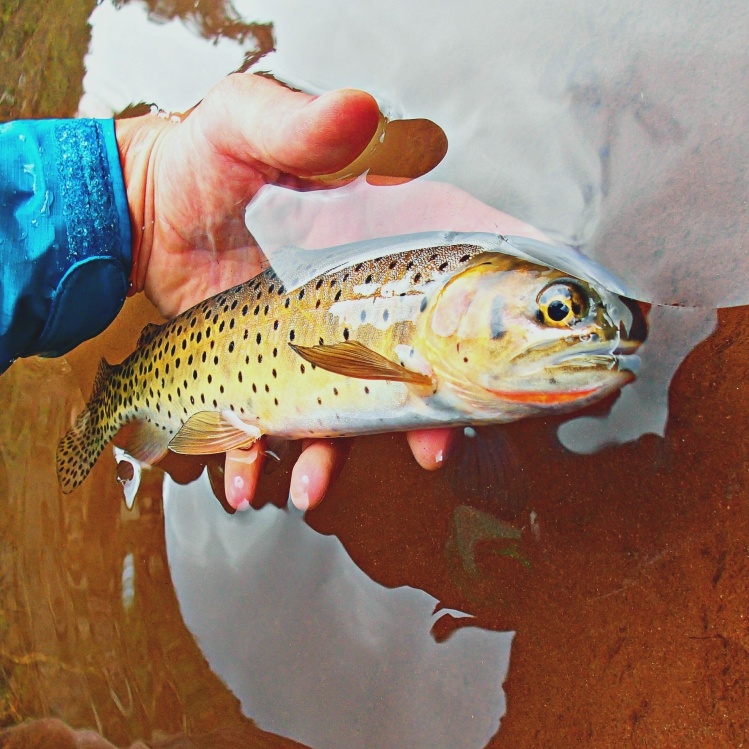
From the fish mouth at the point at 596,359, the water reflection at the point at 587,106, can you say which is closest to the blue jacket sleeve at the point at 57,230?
the water reflection at the point at 587,106

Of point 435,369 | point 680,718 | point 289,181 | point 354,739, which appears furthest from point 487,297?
point 354,739

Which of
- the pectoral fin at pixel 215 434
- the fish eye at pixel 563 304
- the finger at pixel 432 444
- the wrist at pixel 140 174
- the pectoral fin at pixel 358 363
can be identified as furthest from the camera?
the wrist at pixel 140 174

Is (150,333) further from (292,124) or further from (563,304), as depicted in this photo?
(563,304)

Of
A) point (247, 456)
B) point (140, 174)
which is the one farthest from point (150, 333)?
point (140, 174)

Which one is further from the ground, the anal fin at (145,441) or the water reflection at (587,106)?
the water reflection at (587,106)

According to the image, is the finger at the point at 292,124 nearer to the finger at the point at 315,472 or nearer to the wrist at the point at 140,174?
the wrist at the point at 140,174

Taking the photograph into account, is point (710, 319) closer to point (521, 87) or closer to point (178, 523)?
point (521, 87)

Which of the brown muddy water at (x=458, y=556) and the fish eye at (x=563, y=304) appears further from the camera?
the brown muddy water at (x=458, y=556)
